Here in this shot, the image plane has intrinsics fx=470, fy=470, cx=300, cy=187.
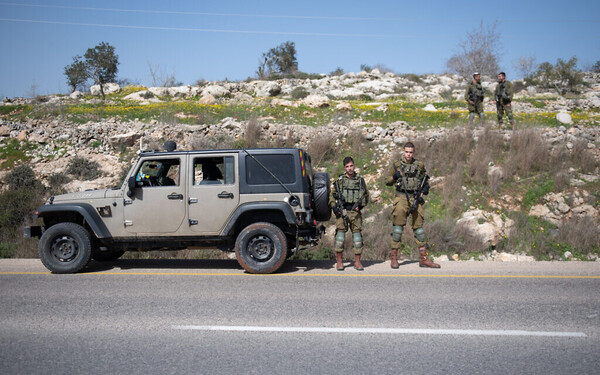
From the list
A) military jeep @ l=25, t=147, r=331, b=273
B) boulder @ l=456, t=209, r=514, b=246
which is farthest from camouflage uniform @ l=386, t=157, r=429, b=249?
boulder @ l=456, t=209, r=514, b=246

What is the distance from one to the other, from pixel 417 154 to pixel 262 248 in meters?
9.29

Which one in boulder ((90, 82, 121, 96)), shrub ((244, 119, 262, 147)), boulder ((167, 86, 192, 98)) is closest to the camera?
shrub ((244, 119, 262, 147))

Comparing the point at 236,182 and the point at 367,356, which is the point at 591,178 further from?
the point at 367,356

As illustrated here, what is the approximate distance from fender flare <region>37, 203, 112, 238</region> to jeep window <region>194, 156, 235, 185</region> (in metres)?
1.74

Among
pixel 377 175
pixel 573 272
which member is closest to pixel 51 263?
pixel 573 272

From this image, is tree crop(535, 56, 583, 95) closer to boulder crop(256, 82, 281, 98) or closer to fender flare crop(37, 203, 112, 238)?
boulder crop(256, 82, 281, 98)

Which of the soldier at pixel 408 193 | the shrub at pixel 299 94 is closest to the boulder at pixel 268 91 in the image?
the shrub at pixel 299 94

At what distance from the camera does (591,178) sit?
538 inches

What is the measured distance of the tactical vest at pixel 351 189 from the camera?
27.1ft

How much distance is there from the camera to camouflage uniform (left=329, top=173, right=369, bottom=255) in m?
8.24

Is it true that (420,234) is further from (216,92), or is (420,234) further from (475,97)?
(216,92)

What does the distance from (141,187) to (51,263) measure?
6.48 feet

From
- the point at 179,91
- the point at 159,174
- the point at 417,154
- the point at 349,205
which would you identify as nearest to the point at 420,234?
the point at 349,205

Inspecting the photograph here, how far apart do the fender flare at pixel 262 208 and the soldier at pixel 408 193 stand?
1906 mm
